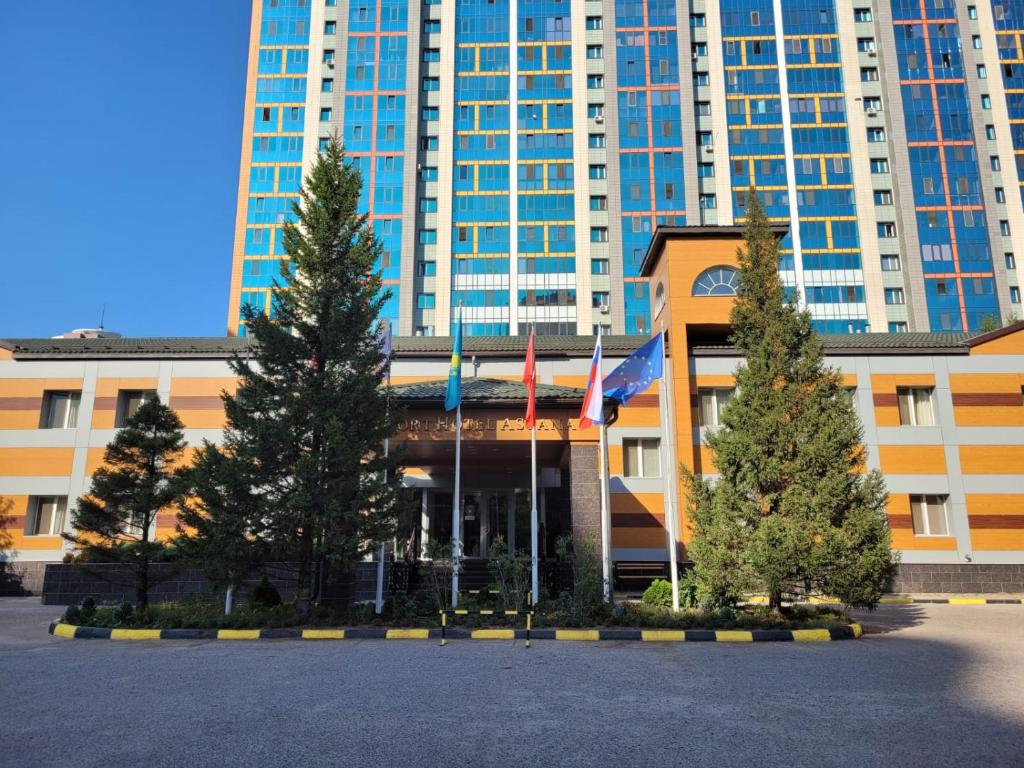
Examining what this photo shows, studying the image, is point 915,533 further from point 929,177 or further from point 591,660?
point 929,177

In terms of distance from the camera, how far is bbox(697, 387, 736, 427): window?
24.3 metres

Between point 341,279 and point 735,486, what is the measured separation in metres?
9.82

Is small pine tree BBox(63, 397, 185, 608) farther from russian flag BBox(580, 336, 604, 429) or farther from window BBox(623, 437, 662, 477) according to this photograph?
window BBox(623, 437, 662, 477)

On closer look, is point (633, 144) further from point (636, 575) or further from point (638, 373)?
point (638, 373)


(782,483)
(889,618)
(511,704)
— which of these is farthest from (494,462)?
(511,704)

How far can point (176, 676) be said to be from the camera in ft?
28.2

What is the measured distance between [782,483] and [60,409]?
2630cm

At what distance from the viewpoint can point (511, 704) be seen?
7.07m

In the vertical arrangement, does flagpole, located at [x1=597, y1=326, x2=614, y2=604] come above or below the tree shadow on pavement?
above

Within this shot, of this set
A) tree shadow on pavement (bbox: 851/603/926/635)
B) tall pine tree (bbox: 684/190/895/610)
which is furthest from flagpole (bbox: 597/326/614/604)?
tree shadow on pavement (bbox: 851/603/926/635)

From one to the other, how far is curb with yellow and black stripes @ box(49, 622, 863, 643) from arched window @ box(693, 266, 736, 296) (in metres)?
14.3

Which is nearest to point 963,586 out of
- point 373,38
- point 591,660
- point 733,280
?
point 733,280

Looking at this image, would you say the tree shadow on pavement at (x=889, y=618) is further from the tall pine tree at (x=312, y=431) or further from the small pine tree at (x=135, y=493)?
the small pine tree at (x=135, y=493)

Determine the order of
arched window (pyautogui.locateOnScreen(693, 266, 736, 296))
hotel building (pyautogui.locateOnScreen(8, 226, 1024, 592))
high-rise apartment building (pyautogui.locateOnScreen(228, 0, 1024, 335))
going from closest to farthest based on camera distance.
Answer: hotel building (pyautogui.locateOnScreen(8, 226, 1024, 592)) < arched window (pyautogui.locateOnScreen(693, 266, 736, 296)) < high-rise apartment building (pyautogui.locateOnScreen(228, 0, 1024, 335))
